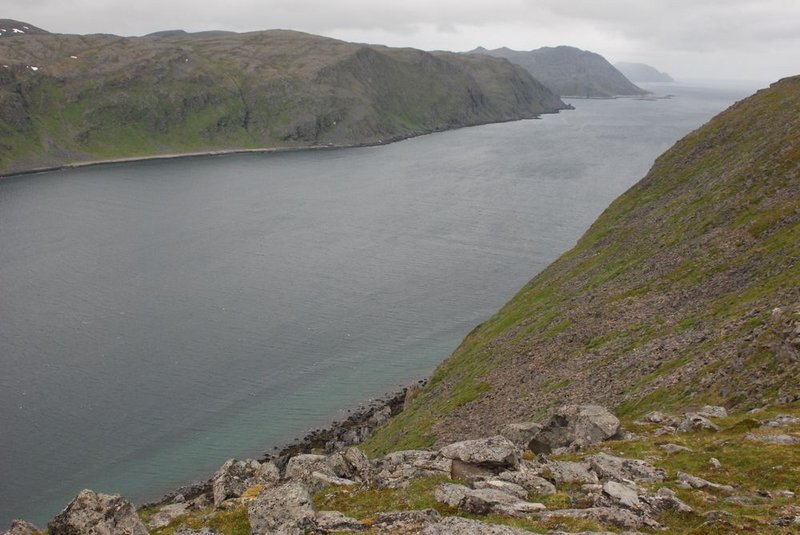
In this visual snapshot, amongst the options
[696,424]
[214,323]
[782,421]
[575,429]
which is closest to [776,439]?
[782,421]

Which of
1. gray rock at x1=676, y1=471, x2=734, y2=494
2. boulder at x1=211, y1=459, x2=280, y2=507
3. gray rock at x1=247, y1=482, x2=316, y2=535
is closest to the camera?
gray rock at x1=247, y1=482, x2=316, y2=535

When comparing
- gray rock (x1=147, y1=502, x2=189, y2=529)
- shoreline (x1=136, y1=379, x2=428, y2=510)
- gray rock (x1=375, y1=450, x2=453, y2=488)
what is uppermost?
gray rock (x1=375, y1=450, x2=453, y2=488)

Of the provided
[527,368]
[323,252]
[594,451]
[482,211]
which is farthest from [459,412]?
[482,211]

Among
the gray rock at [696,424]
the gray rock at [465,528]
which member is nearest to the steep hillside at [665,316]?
the gray rock at [696,424]

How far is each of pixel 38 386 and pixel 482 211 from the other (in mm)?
122723

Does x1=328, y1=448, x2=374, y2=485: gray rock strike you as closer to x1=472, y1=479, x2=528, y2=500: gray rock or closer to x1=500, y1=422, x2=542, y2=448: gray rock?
x1=472, y1=479, x2=528, y2=500: gray rock

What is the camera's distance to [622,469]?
79.3 ft

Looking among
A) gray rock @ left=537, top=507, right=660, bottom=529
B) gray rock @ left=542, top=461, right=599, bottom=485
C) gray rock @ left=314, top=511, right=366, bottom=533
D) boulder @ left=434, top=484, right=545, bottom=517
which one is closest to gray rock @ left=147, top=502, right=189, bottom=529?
gray rock @ left=314, top=511, right=366, bottom=533

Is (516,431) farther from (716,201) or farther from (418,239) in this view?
(418,239)

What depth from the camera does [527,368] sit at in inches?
2212

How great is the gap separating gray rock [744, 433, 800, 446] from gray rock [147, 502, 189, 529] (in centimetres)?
2516

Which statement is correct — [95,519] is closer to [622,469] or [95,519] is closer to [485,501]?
[485,501]

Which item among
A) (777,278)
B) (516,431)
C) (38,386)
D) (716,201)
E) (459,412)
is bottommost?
(38,386)

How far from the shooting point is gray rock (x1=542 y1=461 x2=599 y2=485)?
77.1 ft
